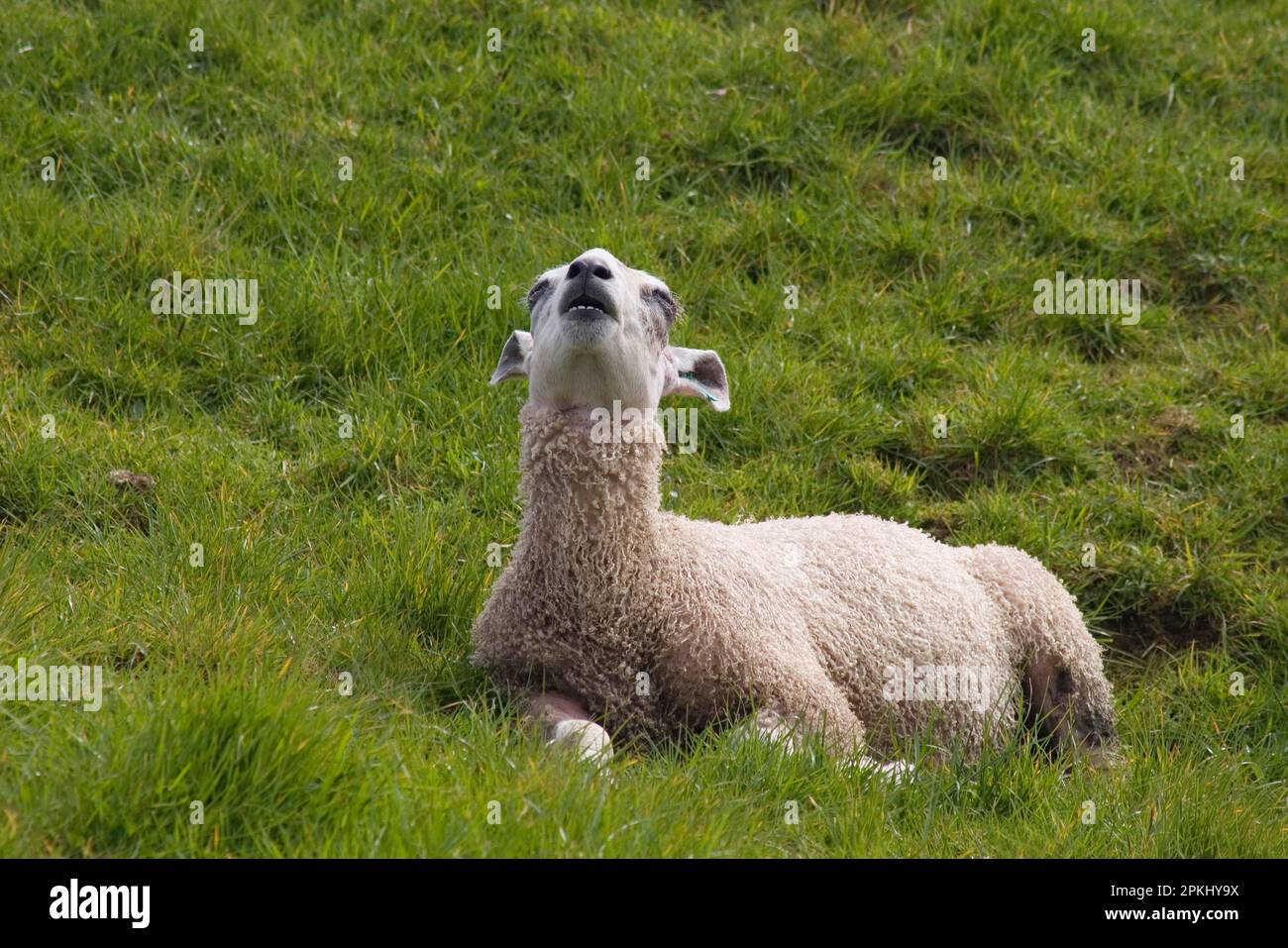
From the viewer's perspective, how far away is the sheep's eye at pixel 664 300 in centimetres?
526

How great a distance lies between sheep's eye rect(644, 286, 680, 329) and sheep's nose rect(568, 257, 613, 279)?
397 millimetres

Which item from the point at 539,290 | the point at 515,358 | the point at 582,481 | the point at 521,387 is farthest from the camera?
the point at 521,387

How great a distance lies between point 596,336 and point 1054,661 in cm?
245

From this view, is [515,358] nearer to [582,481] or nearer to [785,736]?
[582,481]

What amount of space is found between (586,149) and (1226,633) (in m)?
4.22

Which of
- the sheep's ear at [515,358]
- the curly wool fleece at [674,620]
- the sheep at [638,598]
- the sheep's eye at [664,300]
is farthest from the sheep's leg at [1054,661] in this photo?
the sheep's ear at [515,358]

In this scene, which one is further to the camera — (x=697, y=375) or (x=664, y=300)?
(x=697, y=375)

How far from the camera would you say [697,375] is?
5.67m

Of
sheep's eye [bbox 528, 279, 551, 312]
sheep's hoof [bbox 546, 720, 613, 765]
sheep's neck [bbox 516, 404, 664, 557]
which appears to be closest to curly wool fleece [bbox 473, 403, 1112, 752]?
sheep's neck [bbox 516, 404, 664, 557]

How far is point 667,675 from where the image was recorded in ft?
16.3

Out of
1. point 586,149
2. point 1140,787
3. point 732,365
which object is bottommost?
point 1140,787

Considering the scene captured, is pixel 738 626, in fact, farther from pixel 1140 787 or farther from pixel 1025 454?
pixel 1025 454

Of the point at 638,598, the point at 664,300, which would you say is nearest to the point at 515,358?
the point at 664,300
